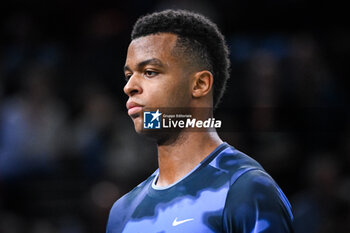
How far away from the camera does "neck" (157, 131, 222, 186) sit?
9.64 feet

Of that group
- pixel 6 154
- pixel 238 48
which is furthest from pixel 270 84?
pixel 6 154

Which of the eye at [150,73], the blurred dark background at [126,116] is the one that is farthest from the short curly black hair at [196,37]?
the blurred dark background at [126,116]

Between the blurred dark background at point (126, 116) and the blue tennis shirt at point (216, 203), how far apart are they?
2.39 metres

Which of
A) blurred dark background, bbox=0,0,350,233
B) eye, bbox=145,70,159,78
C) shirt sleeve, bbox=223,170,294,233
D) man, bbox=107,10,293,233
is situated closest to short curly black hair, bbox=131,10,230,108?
man, bbox=107,10,293,233

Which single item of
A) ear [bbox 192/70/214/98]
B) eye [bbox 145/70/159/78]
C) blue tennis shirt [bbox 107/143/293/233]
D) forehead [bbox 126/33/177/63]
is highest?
forehead [bbox 126/33/177/63]

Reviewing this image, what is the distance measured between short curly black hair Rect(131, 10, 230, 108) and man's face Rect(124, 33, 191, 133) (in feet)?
0.21

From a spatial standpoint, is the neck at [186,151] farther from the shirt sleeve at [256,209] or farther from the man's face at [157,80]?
the shirt sleeve at [256,209]

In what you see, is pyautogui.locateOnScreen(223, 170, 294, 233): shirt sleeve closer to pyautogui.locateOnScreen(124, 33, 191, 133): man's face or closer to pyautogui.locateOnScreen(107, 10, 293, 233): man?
pyautogui.locateOnScreen(107, 10, 293, 233): man

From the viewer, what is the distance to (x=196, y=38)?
9.77 ft

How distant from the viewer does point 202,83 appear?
2.96 meters

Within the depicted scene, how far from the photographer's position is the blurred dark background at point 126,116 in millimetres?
6090

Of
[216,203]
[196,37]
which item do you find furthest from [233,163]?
[196,37]

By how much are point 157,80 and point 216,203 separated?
70 centimetres

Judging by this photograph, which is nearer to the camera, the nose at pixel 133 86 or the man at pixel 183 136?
the man at pixel 183 136
